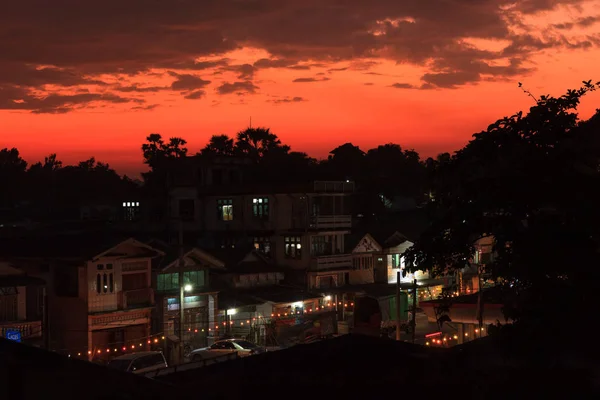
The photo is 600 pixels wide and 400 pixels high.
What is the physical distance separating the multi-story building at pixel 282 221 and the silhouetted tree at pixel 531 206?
40294 millimetres

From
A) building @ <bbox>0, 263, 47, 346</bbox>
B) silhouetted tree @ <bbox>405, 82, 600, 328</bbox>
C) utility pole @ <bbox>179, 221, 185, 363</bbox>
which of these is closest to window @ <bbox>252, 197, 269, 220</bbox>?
utility pole @ <bbox>179, 221, 185, 363</bbox>

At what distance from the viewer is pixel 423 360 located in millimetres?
10562

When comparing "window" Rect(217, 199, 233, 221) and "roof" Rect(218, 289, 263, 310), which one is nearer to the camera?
"roof" Rect(218, 289, 263, 310)

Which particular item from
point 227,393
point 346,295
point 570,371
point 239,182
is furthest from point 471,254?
point 239,182

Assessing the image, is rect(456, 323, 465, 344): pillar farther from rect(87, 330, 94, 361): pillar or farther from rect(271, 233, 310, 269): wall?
rect(271, 233, 310, 269): wall

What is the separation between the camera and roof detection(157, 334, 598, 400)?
926 cm

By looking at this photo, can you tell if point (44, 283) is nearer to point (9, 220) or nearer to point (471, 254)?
point (471, 254)

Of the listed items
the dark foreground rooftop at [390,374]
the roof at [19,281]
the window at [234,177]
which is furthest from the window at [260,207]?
the dark foreground rooftop at [390,374]

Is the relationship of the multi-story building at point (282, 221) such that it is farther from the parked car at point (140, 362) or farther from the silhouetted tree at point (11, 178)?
the silhouetted tree at point (11, 178)

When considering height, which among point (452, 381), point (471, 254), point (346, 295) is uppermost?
point (471, 254)

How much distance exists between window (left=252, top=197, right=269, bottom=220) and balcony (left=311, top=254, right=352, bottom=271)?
5.43m

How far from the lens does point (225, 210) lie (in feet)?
185

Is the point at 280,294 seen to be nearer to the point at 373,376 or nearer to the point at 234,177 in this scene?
the point at 234,177

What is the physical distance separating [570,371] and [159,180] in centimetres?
7229
